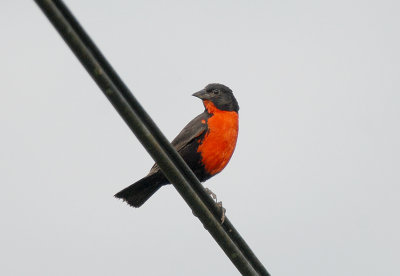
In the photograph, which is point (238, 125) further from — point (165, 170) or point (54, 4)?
point (54, 4)

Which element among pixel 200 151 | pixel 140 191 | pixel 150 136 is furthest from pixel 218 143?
pixel 150 136

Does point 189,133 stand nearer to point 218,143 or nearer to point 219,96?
point 218,143

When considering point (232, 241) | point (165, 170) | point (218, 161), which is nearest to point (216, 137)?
point (218, 161)

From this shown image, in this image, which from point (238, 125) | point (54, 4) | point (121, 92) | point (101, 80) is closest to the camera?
point (54, 4)

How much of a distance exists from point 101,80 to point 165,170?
0.63 metres

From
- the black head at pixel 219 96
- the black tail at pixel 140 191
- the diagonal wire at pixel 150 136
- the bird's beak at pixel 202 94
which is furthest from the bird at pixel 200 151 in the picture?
the diagonal wire at pixel 150 136

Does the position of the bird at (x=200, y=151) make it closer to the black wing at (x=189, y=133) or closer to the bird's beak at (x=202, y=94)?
the black wing at (x=189, y=133)

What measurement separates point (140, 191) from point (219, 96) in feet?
4.56

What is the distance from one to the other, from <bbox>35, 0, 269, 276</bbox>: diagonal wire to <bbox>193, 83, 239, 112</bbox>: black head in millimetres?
3394

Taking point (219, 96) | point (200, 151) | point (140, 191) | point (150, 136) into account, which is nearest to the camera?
point (150, 136)

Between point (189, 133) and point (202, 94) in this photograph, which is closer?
point (189, 133)

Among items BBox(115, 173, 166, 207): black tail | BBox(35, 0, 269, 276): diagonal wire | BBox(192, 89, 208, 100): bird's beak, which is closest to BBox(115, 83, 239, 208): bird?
BBox(115, 173, 166, 207): black tail

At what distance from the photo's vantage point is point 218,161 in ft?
20.8

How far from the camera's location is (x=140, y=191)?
6398 mm
